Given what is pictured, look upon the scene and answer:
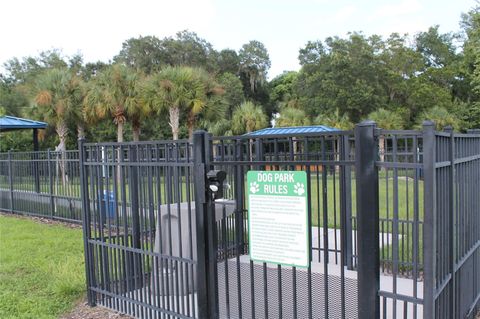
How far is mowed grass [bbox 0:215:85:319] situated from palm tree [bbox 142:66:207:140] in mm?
11795

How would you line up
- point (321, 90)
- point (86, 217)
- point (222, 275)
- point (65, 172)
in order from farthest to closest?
point (321, 90)
point (65, 172)
point (86, 217)
point (222, 275)

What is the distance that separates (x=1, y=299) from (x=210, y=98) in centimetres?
1763

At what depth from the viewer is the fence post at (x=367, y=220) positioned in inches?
115

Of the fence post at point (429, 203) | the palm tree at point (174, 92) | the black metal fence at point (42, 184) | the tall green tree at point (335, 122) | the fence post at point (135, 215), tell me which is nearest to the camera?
the fence post at point (429, 203)

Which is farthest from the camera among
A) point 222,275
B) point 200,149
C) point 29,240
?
point 29,240

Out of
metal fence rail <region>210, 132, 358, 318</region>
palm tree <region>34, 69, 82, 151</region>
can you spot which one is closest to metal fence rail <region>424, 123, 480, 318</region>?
metal fence rail <region>210, 132, 358, 318</region>

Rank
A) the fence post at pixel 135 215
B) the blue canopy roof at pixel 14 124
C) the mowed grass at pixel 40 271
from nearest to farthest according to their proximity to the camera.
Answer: the fence post at pixel 135 215
the mowed grass at pixel 40 271
the blue canopy roof at pixel 14 124

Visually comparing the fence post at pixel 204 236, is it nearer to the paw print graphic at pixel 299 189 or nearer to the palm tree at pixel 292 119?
the paw print graphic at pixel 299 189

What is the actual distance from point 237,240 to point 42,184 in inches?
377

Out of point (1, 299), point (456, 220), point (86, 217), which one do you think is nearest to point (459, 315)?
point (456, 220)

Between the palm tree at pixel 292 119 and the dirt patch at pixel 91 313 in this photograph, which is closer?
the dirt patch at pixel 91 313

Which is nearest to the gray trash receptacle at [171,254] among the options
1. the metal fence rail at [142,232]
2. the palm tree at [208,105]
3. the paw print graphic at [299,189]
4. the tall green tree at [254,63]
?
the metal fence rail at [142,232]

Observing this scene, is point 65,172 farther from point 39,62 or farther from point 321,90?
point 39,62

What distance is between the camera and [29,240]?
9.18 metres
